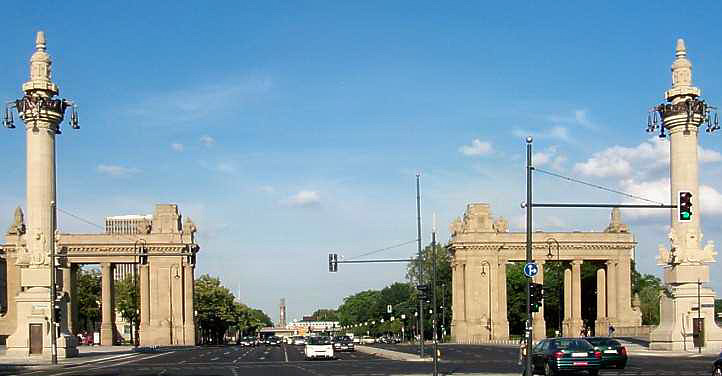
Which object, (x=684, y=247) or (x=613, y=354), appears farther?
(x=684, y=247)

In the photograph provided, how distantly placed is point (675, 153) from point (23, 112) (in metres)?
41.3

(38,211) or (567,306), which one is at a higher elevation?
(38,211)

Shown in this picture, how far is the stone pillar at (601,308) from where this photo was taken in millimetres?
114250

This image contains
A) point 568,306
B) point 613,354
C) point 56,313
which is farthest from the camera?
point 568,306

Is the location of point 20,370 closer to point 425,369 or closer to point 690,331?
point 425,369

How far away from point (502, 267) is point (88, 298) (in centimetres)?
6686

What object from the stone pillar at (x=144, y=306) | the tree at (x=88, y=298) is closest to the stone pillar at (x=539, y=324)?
the stone pillar at (x=144, y=306)

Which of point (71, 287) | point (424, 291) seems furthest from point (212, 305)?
point (424, 291)

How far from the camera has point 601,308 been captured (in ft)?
384

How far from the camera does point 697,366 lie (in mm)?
45219

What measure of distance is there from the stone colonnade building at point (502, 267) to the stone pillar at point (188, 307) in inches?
1120

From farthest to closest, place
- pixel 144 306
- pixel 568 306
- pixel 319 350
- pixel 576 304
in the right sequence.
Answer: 1. pixel 568 306
2. pixel 576 304
3. pixel 144 306
4. pixel 319 350

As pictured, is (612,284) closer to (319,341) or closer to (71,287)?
(319,341)

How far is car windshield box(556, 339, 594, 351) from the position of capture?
38.4 m
